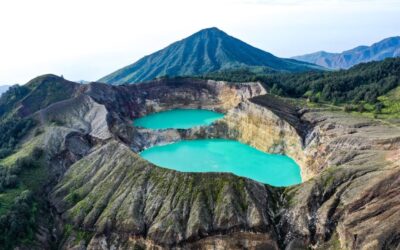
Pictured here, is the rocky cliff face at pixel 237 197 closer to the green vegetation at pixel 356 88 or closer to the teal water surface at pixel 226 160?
the teal water surface at pixel 226 160

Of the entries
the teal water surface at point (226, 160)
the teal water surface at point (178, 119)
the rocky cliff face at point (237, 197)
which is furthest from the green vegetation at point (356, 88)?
the teal water surface at point (226, 160)

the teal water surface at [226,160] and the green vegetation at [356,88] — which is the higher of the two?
the green vegetation at [356,88]

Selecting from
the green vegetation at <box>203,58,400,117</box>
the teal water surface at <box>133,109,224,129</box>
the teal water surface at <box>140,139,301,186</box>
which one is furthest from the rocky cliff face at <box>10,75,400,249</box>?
the teal water surface at <box>133,109,224,129</box>

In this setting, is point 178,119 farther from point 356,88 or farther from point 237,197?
point 237,197

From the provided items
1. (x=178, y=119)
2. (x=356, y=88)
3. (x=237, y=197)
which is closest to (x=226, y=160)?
(x=237, y=197)

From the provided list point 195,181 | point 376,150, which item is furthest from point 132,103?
point 376,150

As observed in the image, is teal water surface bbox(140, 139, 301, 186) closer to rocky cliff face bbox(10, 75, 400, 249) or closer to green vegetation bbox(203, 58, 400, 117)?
rocky cliff face bbox(10, 75, 400, 249)
